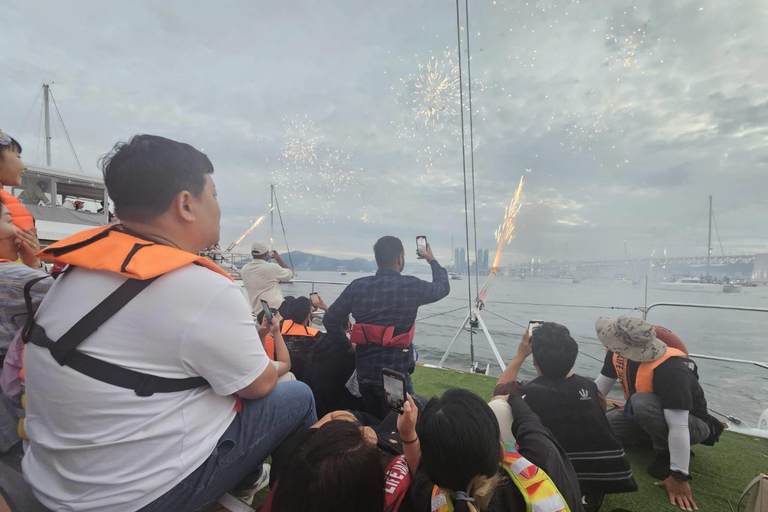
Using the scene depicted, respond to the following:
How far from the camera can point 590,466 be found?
1892mm

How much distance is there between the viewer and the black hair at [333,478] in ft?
3.05

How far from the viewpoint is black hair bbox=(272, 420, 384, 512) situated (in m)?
0.93

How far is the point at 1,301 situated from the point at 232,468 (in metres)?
1.16

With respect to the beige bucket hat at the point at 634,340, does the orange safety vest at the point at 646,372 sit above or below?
below

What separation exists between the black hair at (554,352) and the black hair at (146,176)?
6.35ft

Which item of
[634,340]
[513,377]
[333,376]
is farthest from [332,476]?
[634,340]

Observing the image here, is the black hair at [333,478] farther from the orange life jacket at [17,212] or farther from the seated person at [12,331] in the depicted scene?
the orange life jacket at [17,212]

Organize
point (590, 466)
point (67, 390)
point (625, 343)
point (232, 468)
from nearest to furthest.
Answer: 1. point (67, 390)
2. point (232, 468)
3. point (590, 466)
4. point (625, 343)

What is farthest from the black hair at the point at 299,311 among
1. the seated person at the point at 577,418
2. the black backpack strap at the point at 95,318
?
the black backpack strap at the point at 95,318

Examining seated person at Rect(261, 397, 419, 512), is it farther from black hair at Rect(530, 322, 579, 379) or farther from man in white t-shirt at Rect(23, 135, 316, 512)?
black hair at Rect(530, 322, 579, 379)

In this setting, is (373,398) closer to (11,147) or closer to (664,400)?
(664,400)

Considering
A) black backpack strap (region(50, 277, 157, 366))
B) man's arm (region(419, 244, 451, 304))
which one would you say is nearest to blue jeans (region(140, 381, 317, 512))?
black backpack strap (region(50, 277, 157, 366))

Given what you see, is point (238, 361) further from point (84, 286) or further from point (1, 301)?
point (1, 301)

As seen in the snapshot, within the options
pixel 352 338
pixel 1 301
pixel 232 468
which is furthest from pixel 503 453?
pixel 1 301
